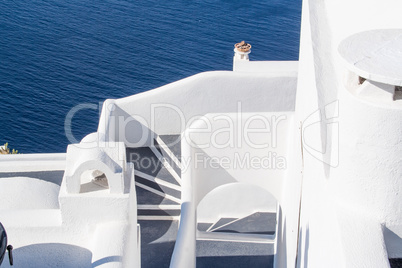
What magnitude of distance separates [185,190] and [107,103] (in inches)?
126

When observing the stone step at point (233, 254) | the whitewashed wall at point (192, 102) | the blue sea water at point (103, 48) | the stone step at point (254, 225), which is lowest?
the stone step at point (233, 254)

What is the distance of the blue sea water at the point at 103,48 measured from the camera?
3098 centimetres

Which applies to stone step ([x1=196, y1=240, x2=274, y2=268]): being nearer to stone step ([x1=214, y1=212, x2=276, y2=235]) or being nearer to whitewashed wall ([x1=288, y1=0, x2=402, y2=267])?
stone step ([x1=214, y1=212, x2=276, y2=235])

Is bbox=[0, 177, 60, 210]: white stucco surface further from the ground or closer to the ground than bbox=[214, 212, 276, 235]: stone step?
further from the ground

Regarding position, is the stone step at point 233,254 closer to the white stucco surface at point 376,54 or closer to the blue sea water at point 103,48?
the white stucco surface at point 376,54

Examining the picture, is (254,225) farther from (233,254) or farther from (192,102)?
(192,102)

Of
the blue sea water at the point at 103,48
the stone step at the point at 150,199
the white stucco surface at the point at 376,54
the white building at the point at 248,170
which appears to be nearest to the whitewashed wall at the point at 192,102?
the white building at the point at 248,170

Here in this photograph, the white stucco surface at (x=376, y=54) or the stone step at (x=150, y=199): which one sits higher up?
the white stucco surface at (x=376, y=54)

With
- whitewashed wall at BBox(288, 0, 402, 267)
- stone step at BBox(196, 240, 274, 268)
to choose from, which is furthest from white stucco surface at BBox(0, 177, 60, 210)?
stone step at BBox(196, 240, 274, 268)

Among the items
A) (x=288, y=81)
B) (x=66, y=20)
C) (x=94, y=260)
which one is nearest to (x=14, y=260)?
(x=94, y=260)

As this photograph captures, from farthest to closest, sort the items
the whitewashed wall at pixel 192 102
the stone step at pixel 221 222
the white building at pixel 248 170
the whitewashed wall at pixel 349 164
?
the stone step at pixel 221 222, the whitewashed wall at pixel 192 102, the white building at pixel 248 170, the whitewashed wall at pixel 349 164

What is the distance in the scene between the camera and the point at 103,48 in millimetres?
37000

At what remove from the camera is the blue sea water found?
30984mm

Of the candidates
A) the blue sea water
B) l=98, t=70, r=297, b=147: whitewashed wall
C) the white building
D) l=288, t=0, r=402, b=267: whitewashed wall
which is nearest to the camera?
l=288, t=0, r=402, b=267: whitewashed wall
